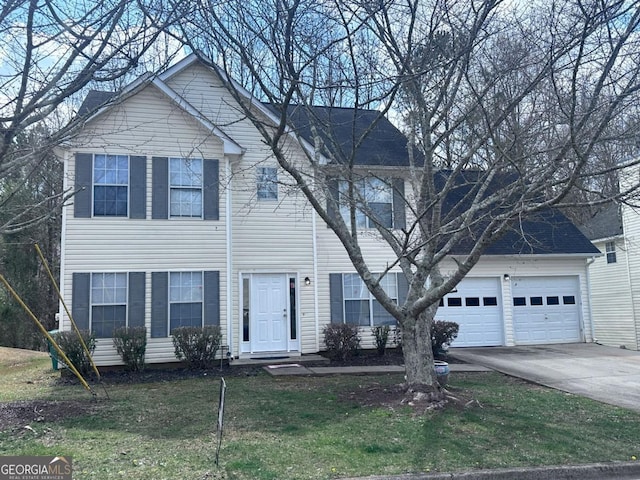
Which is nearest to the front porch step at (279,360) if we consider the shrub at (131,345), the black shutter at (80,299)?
the shrub at (131,345)

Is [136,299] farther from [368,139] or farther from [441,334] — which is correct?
[368,139]

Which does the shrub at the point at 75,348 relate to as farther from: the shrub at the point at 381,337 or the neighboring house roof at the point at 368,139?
the neighboring house roof at the point at 368,139

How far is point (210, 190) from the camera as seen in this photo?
13352mm

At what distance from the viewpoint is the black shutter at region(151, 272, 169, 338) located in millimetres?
12539

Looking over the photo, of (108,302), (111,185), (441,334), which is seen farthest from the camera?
(441,334)

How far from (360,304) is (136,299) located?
5997mm

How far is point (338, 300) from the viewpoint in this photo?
47.1 feet

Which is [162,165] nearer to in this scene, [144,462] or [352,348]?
[352,348]

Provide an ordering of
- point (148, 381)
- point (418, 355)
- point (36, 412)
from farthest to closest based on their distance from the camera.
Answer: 1. point (148, 381)
2. point (418, 355)
3. point (36, 412)

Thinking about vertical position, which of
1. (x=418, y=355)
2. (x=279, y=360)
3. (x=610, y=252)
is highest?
(x=610, y=252)

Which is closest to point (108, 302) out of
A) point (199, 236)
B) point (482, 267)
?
point (199, 236)

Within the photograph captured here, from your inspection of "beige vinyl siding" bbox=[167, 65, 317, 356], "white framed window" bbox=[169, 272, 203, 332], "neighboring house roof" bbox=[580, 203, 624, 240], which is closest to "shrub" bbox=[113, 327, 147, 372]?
"white framed window" bbox=[169, 272, 203, 332]

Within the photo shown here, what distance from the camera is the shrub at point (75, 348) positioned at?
11305mm

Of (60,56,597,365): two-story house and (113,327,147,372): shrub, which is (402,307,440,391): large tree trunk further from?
(113,327,147,372): shrub
